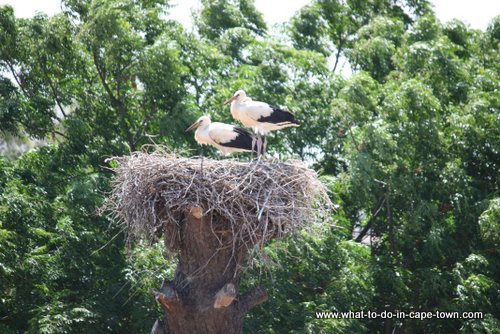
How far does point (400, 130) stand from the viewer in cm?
1534

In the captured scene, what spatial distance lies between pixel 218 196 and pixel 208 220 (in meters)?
0.39

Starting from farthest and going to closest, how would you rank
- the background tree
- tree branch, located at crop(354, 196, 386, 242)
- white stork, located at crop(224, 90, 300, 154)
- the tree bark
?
1. tree branch, located at crop(354, 196, 386, 242)
2. the background tree
3. white stork, located at crop(224, 90, 300, 154)
4. the tree bark

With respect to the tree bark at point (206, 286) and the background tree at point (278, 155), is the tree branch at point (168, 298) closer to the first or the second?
the tree bark at point (206, 286)

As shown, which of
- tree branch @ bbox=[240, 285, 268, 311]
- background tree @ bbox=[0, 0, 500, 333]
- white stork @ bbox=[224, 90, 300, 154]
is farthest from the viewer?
background tree @ bbox=[0, 0, 500, 333]

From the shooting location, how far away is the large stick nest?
9.84m

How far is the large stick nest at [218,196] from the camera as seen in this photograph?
9836 mm

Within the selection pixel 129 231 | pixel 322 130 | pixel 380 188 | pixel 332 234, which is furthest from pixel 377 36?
pixel 129 231

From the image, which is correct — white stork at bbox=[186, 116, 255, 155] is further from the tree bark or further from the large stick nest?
the tree bark

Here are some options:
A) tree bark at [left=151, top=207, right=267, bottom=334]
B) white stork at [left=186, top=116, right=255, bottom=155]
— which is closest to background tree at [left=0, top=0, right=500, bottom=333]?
white stork at [left=186, top=116, right=255, bottom=155]

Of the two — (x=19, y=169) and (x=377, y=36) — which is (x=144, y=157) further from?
(x=377, y=36)

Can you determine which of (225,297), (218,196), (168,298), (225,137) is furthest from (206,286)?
(225,137)

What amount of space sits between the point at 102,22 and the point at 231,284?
6.40 meters

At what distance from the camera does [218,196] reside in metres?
9.76

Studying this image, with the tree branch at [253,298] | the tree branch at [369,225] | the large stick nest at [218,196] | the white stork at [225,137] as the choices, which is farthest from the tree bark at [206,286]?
the tree branch at [369,225]
